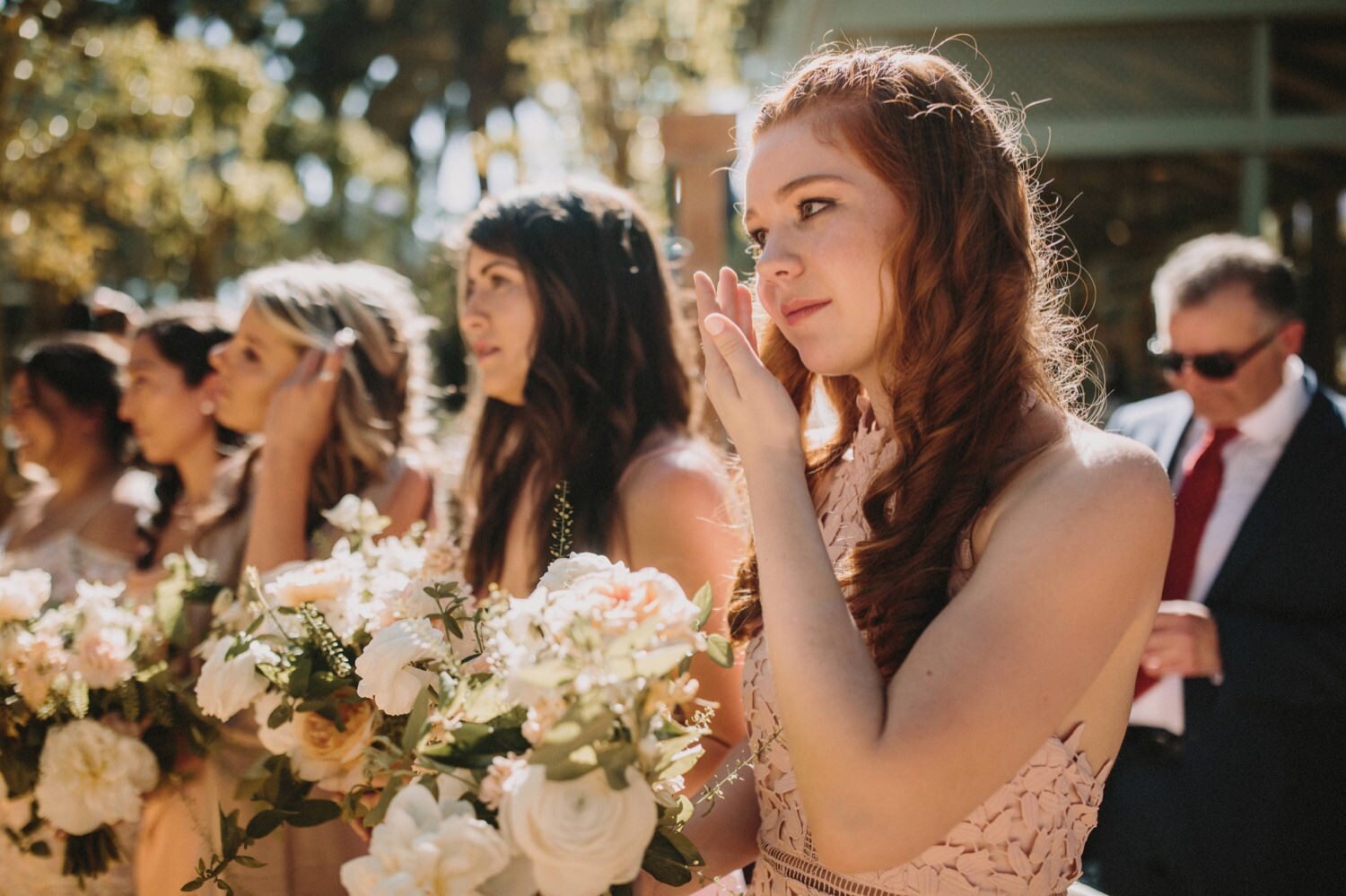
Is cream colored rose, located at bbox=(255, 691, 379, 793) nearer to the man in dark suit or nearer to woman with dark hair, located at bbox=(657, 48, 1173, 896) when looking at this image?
woman with dark hair, located at bbox=(657, 48, 1173, 896)

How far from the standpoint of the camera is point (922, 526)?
1.82m

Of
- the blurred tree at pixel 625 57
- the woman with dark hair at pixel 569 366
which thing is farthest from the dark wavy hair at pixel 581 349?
the blurred tree at pixel 625 57

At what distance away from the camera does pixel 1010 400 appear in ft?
6.09

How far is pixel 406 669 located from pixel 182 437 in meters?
3.16

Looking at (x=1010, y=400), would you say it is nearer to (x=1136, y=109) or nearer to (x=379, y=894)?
(x=379, y=894)

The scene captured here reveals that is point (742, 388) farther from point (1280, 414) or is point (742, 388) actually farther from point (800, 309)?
point (1280, 414)

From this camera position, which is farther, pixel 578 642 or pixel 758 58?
pixel 758 58

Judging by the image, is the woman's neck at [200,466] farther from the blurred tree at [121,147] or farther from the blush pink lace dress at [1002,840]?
the blush pink lace dress at [1002,840]

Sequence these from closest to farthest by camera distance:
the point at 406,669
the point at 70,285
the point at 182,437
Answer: the point at 406,669
the point at 182,437
the point at 70,285

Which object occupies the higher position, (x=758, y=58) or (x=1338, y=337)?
(x=758, y=58)

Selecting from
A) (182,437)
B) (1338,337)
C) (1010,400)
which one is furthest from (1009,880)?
(1338,337)

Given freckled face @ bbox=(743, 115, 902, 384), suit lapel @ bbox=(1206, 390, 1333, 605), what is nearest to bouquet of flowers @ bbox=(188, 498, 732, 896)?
freckled face @ bbox=(743, 115, 902, 384)

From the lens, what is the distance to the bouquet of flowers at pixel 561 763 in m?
1.31

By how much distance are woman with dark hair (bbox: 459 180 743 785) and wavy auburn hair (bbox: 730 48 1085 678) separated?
91 cm
